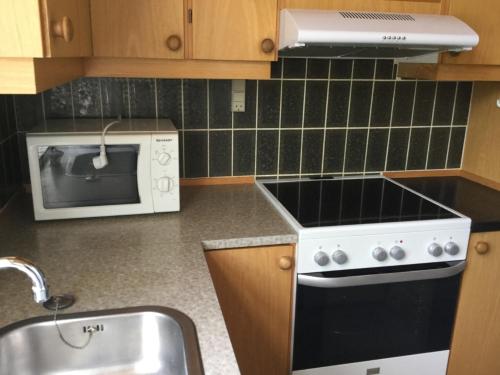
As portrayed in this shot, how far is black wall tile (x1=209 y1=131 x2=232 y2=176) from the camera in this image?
6.23ft

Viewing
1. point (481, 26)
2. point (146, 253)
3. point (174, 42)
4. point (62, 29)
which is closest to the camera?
point (62, 29)

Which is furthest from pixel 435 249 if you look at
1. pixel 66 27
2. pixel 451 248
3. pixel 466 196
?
pixel 66 27

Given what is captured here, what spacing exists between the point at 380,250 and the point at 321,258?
201 mm

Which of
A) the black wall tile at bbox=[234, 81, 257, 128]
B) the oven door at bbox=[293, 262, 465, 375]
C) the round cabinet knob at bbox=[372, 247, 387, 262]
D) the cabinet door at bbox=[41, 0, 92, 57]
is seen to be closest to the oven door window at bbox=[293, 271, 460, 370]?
the oven door at bbox=[293, 262, 465, 375]

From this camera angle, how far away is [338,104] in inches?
77.6

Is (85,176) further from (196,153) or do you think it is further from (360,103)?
(360,103)

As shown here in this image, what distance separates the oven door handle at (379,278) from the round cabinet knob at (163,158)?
1.87 ft

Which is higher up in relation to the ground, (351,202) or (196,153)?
(196,153)

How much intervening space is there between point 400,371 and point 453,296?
0.33m

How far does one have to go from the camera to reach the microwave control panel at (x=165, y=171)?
1516 mm

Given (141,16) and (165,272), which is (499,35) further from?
(165,272)

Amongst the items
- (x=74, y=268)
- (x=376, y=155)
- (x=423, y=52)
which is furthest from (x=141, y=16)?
(x=376, y=155)

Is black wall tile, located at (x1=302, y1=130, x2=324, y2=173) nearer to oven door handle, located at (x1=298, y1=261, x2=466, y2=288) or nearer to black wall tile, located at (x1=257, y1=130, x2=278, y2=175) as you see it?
black wall tile, located at (x1=257, y1=130, x2=278, y2=175)

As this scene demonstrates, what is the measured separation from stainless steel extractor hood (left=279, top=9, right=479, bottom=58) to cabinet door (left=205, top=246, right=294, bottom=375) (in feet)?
2.12
